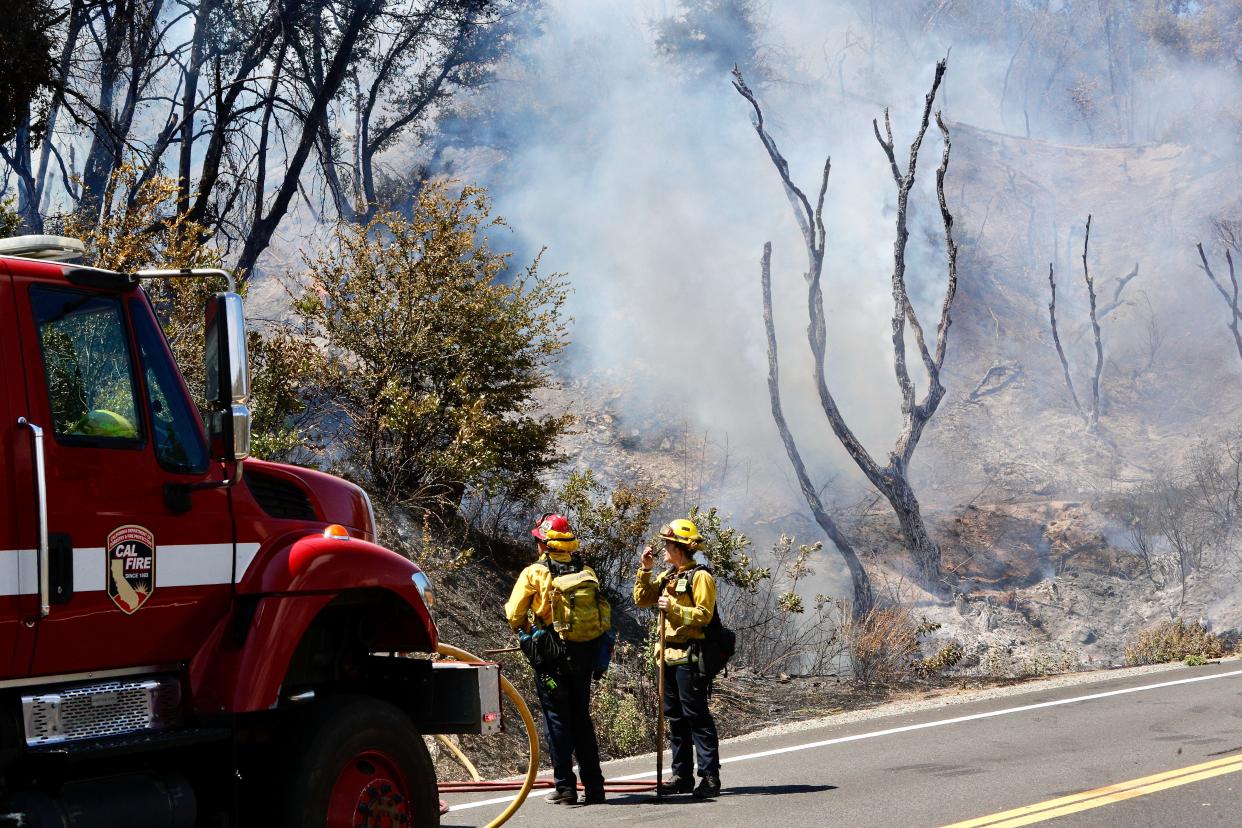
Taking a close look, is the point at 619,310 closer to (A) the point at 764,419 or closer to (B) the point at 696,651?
(A) the point at 764,419

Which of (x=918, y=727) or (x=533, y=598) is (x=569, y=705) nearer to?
(x=533, y=598)

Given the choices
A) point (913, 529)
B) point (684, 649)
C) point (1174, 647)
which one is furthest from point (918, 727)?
point (913, 529)

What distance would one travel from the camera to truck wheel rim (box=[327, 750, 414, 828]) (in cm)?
504

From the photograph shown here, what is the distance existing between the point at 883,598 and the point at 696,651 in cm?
2057

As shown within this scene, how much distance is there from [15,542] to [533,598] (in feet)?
14.8

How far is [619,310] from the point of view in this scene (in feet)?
137

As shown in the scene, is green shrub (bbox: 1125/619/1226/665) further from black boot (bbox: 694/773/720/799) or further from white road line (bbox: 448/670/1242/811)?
black boot (bbox: 694/773/720/799)

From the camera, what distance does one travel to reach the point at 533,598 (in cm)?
831

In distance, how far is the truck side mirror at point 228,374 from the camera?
14.8 ft

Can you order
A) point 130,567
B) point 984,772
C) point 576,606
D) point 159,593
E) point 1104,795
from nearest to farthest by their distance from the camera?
1. point 130,567
2. point 159,593
3. point 1104,795
4. point 576,606
5. point 984,772

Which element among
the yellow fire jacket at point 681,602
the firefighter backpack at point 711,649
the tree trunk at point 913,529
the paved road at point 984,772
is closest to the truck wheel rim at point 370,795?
the paved road at point 984,772

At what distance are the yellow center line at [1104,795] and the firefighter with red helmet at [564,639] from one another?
245cm

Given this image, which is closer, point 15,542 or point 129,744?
point 15,542

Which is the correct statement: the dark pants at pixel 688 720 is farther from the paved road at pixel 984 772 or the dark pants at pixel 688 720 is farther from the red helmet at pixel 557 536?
the red helmet at pixel 557 536
